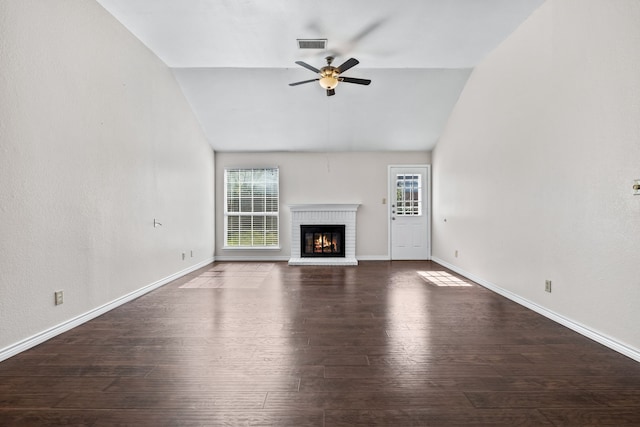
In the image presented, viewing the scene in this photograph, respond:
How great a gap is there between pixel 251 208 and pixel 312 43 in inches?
157

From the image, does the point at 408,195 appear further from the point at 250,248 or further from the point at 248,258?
the point at 248,258

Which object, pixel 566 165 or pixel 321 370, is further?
pixel 566 165

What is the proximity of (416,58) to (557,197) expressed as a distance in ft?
8.00

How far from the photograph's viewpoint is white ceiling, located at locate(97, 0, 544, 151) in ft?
10.5

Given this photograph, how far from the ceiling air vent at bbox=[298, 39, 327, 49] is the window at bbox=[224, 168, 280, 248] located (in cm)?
340

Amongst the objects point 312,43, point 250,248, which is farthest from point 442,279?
point 250,248

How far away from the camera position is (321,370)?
207 cm

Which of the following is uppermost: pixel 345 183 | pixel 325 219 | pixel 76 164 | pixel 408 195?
pixel 345 183

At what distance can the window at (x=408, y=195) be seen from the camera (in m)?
7.01

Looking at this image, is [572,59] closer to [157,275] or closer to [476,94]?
[476,94]

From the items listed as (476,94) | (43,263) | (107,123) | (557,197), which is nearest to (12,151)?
(43,263)

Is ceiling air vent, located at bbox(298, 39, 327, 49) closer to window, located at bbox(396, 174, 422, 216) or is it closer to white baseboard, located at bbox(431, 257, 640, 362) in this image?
white baseboard, located at bbox(431, 257, 640, 362)

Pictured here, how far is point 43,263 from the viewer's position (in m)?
2.57

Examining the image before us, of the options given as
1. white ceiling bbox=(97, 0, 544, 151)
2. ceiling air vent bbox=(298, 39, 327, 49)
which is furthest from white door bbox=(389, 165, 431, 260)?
ceiling air vent bbox=(298, 39, 327, 49)
